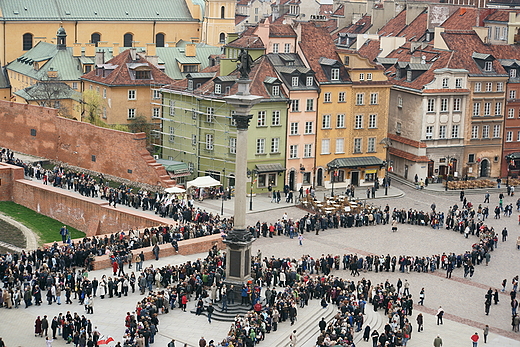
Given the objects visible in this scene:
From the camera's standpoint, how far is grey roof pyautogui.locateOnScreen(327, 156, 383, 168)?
255 feet

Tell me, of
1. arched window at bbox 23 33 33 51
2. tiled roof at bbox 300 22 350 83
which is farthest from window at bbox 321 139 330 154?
arched window at bbox 23 33 33 51

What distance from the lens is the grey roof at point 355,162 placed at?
77812mm

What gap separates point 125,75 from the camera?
85250 mm

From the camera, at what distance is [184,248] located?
2191 inches

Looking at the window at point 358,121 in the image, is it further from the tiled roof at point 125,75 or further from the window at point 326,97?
the tiled roof at point 125,75

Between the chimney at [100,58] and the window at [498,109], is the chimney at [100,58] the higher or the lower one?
the higher one

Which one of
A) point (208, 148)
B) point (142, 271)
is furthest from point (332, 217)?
point (142, 271)

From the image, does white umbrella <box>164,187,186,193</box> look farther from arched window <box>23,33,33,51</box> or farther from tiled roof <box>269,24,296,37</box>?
arched window <box>23,33,33,51</box>

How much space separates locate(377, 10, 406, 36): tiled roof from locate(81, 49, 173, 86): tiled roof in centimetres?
2419

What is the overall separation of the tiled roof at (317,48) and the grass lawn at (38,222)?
21.1 metres

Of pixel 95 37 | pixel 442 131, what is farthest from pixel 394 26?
pixel 95 37

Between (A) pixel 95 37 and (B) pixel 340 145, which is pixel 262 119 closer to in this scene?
(B) pixel 340 145

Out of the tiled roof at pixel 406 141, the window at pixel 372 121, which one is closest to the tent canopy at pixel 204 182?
the window at pixel 372 121

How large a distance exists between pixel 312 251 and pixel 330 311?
1286 centimetres
